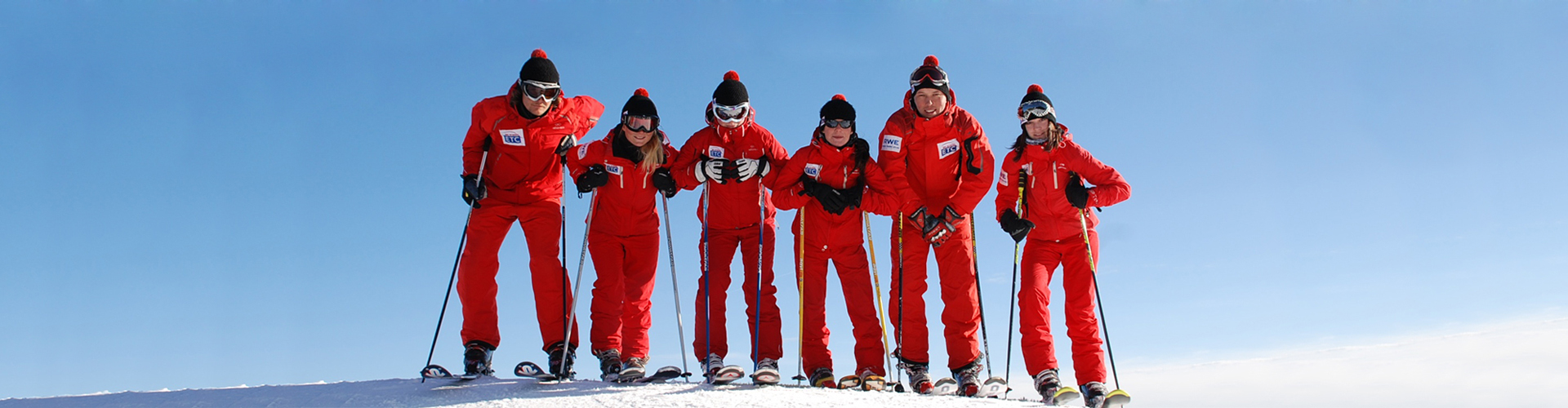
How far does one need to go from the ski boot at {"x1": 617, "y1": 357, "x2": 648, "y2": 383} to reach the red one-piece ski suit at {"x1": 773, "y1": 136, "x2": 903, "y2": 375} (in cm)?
124

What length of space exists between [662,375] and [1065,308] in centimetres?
315

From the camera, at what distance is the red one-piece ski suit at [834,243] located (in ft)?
24.7

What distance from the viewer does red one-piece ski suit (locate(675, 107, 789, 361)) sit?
24.9 feet

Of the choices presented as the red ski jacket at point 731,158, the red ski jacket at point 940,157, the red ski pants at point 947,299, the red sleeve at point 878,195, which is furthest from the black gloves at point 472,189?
the red ski pants at point 947,299

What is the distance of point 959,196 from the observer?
25.3ft

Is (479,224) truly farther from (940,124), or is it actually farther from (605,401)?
(940,124)

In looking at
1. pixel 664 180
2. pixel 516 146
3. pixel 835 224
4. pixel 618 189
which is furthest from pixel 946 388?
pixel 516 146

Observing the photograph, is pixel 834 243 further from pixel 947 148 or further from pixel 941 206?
pixel 947 148

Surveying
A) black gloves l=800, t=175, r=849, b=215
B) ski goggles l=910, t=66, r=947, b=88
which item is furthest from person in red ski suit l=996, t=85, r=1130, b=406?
black gloves l=800, t=175, r=849, b=215

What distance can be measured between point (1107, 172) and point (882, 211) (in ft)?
6.15

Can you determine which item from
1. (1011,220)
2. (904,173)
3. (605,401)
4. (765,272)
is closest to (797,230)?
(765,272)

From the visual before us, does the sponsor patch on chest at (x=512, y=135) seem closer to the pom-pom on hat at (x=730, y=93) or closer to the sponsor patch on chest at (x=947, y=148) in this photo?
the pom-pom on hat at (x=730, y=93)

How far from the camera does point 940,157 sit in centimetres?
771

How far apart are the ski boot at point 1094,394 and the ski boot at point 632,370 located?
127 inches
